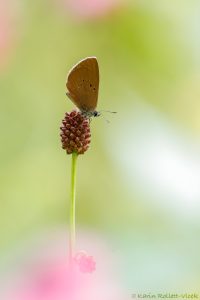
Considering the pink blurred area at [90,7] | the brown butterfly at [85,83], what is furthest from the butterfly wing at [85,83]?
the pink blurred area at [90,7]

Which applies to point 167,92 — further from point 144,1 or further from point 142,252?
point 142,252

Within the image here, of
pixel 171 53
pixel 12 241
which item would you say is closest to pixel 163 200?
pixel 12 241

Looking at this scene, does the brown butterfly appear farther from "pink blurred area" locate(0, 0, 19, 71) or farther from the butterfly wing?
"pink blurred area" locate(0, 0, 19, 71)

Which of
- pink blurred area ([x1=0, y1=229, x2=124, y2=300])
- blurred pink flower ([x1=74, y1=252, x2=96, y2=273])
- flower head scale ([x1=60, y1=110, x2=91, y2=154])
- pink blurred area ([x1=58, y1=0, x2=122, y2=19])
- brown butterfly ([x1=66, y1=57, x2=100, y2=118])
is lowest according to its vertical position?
pink blurred area ([x1=0, y1=229, x2=124, y2=300])

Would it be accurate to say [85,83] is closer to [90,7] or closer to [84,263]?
[84,263]

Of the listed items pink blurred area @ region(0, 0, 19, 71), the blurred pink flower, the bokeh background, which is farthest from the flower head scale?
pink blurred area @ region(0, 0, 19, 71)

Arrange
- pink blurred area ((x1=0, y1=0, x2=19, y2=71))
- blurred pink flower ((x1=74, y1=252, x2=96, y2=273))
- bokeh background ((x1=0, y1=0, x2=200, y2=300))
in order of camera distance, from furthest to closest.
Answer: pink blurred area ((x1=0, y1=0, x2=19, y2=71)) → bokeh background ((x1=0, y1=0, x2=200, y2=300)) → blurred pink flower ((x1=74, y1=252, x2=96, y2=273))

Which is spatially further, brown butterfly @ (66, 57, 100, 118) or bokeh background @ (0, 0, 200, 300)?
bokeh background @ (0, 0, 200, 300)
